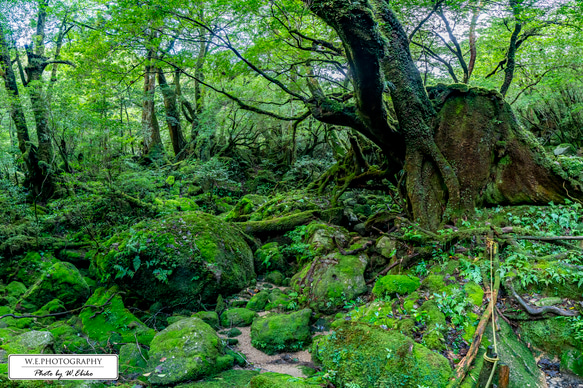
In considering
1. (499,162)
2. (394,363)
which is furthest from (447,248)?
(394,363)

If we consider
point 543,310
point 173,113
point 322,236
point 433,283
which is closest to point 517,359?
point 543,310

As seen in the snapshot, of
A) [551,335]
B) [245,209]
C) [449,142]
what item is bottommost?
[551,335]

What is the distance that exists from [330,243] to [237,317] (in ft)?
9.10

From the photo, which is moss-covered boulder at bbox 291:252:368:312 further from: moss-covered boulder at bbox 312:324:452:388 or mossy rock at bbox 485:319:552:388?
mossy rock at bbox 485:319:552:388

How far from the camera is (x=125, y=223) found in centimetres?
895

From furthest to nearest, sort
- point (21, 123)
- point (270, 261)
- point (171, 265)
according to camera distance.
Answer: point (21, 123) < point (270, 261) < point (171, 265)

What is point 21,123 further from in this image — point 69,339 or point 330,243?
point 330,243

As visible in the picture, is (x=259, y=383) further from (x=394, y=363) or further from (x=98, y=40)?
(x=98, y=40)

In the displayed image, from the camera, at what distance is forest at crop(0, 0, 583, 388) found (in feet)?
11.1

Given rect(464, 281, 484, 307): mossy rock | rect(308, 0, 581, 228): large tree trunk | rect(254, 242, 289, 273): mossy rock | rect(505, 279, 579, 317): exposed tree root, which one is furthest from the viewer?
rect(254, 242, 289, 273): mossy rock

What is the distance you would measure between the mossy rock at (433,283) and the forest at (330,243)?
0.15 ft

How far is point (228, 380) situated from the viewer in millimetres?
3506

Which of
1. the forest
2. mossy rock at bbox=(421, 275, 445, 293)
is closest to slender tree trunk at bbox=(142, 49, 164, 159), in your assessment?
the forest

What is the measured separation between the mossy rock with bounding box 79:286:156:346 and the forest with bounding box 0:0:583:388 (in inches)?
1.3
